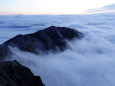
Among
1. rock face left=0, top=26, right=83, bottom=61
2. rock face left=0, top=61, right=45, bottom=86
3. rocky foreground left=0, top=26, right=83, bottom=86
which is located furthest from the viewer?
rock face left=0, top=26, right=83, bottom=61


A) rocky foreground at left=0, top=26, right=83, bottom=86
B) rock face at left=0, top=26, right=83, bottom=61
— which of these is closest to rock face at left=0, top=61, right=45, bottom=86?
rocky foreground at left=0, top=26, right=83, bottom=86

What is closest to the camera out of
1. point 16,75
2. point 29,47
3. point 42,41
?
point 16,75

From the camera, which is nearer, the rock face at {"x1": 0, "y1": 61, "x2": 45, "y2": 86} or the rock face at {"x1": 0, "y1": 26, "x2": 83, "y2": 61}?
the rock face at {"x1": 0, "y1": 61, "x2": 45, "y2": 86}

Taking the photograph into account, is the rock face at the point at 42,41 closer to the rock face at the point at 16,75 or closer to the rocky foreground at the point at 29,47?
the rocky foreground at the point at 29,47

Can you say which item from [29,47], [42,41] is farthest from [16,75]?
[42,41]

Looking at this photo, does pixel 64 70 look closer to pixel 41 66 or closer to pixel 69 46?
pixel 41 66

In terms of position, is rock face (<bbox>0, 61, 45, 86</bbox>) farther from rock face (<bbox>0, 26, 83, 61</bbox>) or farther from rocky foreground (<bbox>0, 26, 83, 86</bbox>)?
rock face (<bbox>0, 26, 83, 61</bbox>)

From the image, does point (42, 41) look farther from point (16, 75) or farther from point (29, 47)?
point (16, 75)

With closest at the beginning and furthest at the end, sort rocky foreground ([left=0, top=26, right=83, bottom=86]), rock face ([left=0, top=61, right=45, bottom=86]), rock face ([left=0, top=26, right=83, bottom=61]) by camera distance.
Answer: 1. rock face ([left=0, top=61, right=45, bottom=86])
2. rocky foreground ([left=0, top=26, right=83, bottom=86])
3. rock face ([left=0, top=26, right=83, bottom=61])
